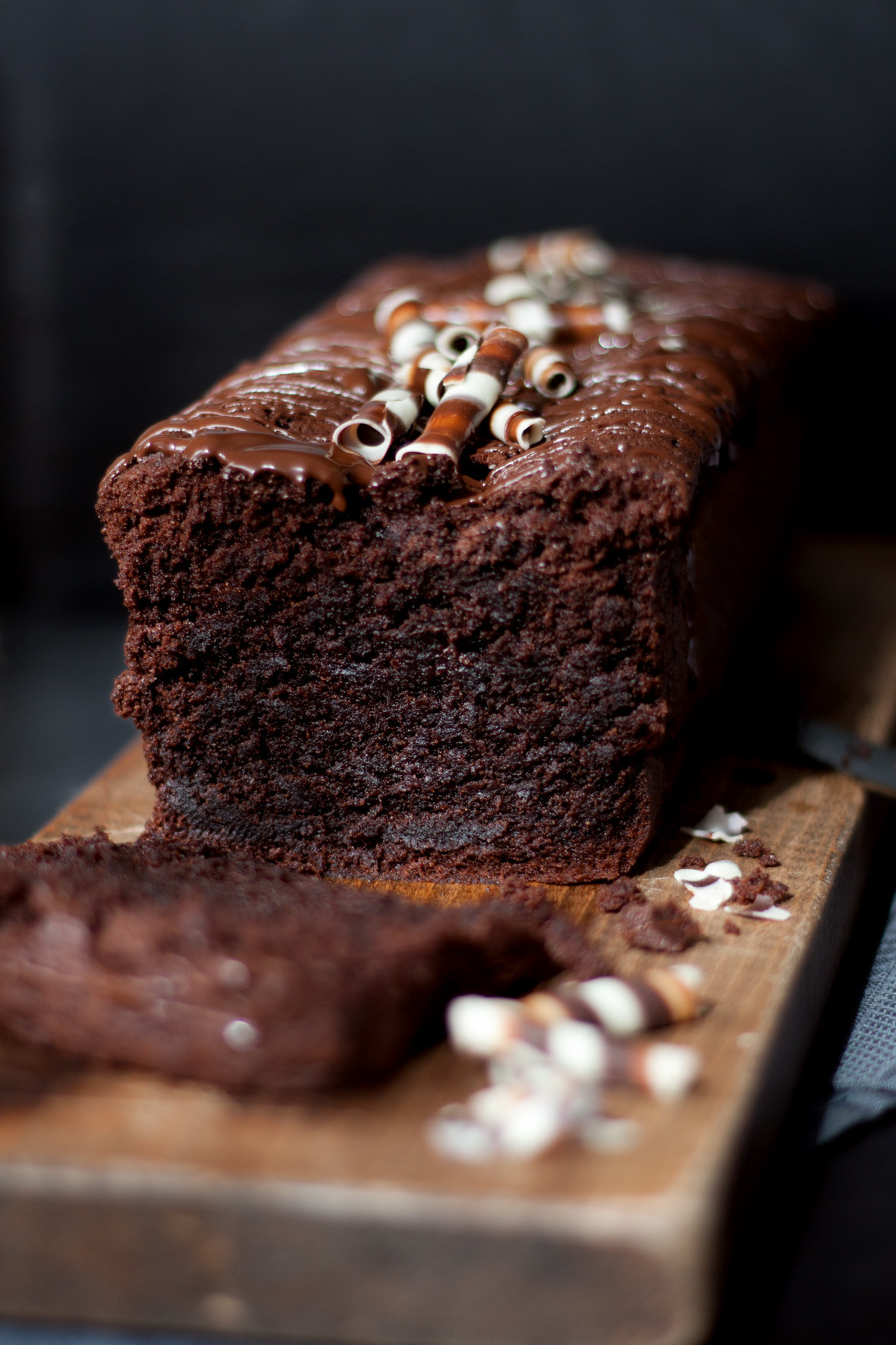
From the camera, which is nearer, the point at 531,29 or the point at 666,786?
the point at 666,786

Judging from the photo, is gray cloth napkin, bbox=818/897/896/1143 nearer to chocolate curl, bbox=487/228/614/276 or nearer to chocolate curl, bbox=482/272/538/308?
chocolate curl, bbox=482/272/538/308

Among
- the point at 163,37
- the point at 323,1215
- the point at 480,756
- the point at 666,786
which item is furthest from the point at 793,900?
the point at 163,37

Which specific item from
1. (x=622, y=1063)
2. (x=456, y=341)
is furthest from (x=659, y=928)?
(x=456, y=341)

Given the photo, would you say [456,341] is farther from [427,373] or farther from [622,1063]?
[622,1063]

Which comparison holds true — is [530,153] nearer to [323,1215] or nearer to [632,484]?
[632,484]

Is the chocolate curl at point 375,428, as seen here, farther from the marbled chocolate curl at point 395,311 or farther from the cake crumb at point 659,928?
the cake crumb at point 659,928

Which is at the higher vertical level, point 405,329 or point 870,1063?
point 405,329
